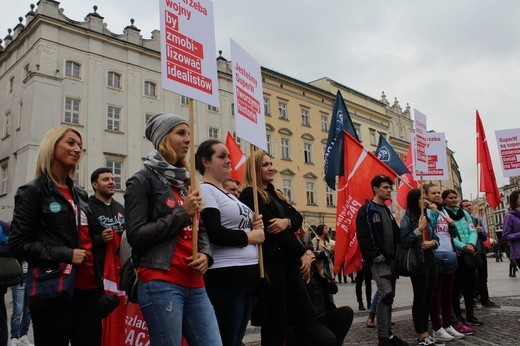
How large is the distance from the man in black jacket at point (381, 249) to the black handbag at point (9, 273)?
3694mm

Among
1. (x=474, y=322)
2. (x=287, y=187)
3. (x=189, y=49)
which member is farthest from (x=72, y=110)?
(x=189, y=49)

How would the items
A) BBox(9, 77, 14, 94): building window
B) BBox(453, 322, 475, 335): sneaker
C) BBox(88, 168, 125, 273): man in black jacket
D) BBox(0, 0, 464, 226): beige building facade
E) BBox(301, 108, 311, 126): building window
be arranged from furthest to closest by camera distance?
BBox(301, 108, 311, 126): building window < BBox(9, 77, 14, 94): building window < BBox(0, 0, 464, 226): beige building facade < BBox(453, 322, 475, 335): sneaker < BBox(88, 168, 125, 273): man in black jacket

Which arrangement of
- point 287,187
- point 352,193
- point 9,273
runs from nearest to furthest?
point 9,273 → point 352,193 → point 287,187

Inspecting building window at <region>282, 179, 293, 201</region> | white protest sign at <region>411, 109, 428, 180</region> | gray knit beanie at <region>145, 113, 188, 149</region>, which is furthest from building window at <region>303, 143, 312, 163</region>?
gray knit beanie at <region>145, 113, 188, 149</region>

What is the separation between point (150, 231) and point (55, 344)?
952 millimetres

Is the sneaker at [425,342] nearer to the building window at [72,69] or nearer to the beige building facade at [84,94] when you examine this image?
the beige building facade at [84,94]

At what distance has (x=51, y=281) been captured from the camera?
2756 mm

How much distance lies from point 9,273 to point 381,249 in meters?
3.94

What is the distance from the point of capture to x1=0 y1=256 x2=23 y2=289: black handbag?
150 inches

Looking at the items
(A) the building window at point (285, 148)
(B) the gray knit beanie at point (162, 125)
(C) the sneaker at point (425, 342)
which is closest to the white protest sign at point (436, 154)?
(C) the sneaker at point (425, 342)

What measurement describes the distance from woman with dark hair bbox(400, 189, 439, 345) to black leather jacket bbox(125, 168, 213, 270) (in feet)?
12.2

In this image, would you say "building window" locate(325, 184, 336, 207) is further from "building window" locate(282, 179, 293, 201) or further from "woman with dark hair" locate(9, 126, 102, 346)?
"woman with dark hair" locate(9, 126, 102, 346)

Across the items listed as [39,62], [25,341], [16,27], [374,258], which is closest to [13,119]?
[39,62]

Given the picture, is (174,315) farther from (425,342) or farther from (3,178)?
(3,178)
